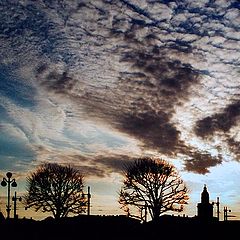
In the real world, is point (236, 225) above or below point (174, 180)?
below

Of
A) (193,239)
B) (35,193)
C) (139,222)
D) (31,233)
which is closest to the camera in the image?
(193,239)

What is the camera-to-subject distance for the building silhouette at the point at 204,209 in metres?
56.2

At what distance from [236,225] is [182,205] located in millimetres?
11618

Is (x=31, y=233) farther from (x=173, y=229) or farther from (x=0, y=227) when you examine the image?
(x=173, y=229)

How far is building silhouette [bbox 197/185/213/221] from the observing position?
56169 mm

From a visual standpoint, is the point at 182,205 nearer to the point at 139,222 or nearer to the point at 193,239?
the point at 139,222

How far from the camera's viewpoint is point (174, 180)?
62.3 m

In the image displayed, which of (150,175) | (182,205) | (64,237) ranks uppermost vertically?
(150,175)

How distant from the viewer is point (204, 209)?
5719 centimetres

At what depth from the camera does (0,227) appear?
1962 inches

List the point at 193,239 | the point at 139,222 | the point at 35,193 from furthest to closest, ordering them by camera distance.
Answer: the point at 35,193
the point at 139,222
the point at 193,239

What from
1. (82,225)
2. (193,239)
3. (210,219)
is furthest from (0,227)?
(210,219)

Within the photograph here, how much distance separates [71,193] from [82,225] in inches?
467

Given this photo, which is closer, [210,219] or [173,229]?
[173,229]
